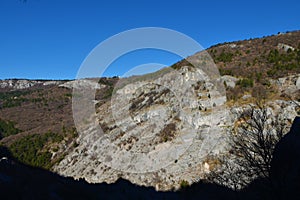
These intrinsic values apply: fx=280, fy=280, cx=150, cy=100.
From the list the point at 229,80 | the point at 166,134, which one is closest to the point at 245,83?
the point at 229,80

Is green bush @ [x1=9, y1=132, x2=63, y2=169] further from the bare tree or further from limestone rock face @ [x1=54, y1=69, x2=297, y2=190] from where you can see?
the bare tree

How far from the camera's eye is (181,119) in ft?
112

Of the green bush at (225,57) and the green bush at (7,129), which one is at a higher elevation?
the green bush at (7,129)

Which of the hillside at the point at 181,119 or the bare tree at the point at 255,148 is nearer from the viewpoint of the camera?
the bare tree at the point at 255,148

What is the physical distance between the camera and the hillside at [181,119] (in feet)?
91.4

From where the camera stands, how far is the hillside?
27.9 meters

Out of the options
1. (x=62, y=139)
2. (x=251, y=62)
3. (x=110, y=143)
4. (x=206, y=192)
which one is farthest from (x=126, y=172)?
(x=62, y=139)

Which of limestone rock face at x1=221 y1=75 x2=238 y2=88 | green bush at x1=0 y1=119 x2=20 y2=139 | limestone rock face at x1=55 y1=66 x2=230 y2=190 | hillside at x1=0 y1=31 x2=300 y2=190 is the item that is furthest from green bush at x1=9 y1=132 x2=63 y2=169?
limestone rock face at x1=221 y1=75 x2=238 y2=88

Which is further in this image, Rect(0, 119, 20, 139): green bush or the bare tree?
Rect(0, 119, 20, 139): green bush

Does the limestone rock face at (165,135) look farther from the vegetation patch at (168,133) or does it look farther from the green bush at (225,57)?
the green bush at (225,57)

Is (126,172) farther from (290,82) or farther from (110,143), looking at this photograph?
(290,82)

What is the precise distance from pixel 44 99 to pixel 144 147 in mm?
99548

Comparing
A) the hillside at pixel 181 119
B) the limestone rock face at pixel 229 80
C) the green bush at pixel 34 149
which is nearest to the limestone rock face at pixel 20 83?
the green bush at pixel 34 149

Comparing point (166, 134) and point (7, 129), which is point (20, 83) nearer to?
point (7, 129)
